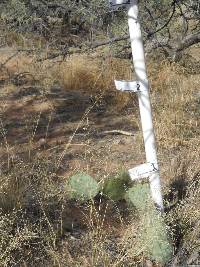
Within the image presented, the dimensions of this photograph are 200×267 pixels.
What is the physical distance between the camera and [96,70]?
6.72 meters

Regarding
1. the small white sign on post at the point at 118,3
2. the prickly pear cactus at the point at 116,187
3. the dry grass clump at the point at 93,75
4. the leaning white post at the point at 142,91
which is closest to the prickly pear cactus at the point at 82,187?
the prickly pear cactus at the point at 116,187

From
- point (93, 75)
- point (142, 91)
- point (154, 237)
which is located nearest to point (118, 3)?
point (142, 91)

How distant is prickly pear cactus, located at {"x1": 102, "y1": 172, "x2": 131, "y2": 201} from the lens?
320 cm

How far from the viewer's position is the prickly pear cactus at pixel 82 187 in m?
3.12

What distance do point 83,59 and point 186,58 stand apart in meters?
1.57

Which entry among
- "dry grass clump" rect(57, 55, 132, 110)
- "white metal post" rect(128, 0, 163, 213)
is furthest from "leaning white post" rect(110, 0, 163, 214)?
"dry grass clump" rect(57, 55, 132, 110)

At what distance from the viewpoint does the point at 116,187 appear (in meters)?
3.25

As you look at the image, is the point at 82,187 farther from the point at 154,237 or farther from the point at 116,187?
the point at 154,237

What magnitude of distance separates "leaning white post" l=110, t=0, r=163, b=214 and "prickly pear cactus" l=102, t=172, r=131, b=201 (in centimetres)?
56

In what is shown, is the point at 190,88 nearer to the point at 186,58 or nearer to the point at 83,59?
the point at 186,58

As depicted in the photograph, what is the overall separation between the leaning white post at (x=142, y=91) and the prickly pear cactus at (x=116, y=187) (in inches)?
22.0

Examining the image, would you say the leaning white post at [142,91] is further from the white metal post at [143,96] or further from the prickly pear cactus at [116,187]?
the prickly pear cactus at [116,187]

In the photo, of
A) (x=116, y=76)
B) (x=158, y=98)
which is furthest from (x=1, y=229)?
(x=116, y=76)

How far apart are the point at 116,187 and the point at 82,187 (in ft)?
0.84
